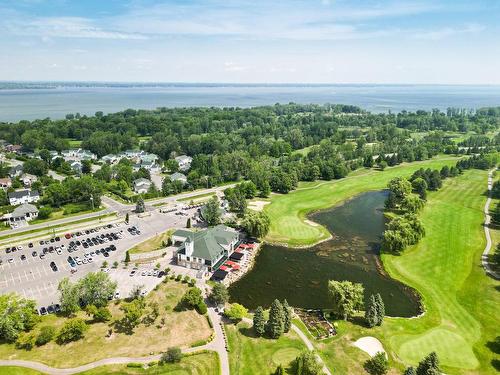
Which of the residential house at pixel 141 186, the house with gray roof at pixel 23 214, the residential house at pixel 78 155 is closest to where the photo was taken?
the house with gray roof at pixel 23 214

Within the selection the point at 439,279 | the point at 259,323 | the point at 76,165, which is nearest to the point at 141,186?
the point at 76,165

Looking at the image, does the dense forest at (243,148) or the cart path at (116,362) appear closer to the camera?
the cart path at (116,362)

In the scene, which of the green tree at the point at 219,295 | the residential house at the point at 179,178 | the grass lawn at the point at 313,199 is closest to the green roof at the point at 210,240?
the grass lawn at the point at 313,199

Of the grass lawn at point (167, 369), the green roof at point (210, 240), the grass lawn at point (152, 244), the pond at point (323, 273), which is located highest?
the green roof at point (210, 240)

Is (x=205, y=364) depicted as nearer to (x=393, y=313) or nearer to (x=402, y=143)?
(x=393, y=313)

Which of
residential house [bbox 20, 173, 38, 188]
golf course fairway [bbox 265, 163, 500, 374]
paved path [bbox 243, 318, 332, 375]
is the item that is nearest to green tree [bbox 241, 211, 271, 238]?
golf course fairway [bbox 265, 163, 500, 374]

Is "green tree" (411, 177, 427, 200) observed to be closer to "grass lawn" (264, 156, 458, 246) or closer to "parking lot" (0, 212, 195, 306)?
"grass lawn" (264, 156, 458, 246)

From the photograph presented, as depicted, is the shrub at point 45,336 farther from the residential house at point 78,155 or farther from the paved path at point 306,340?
the residential house at point 78,155

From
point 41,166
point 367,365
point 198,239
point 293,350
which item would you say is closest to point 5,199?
point 41,166

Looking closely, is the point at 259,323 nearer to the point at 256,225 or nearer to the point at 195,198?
the point at 256,225
